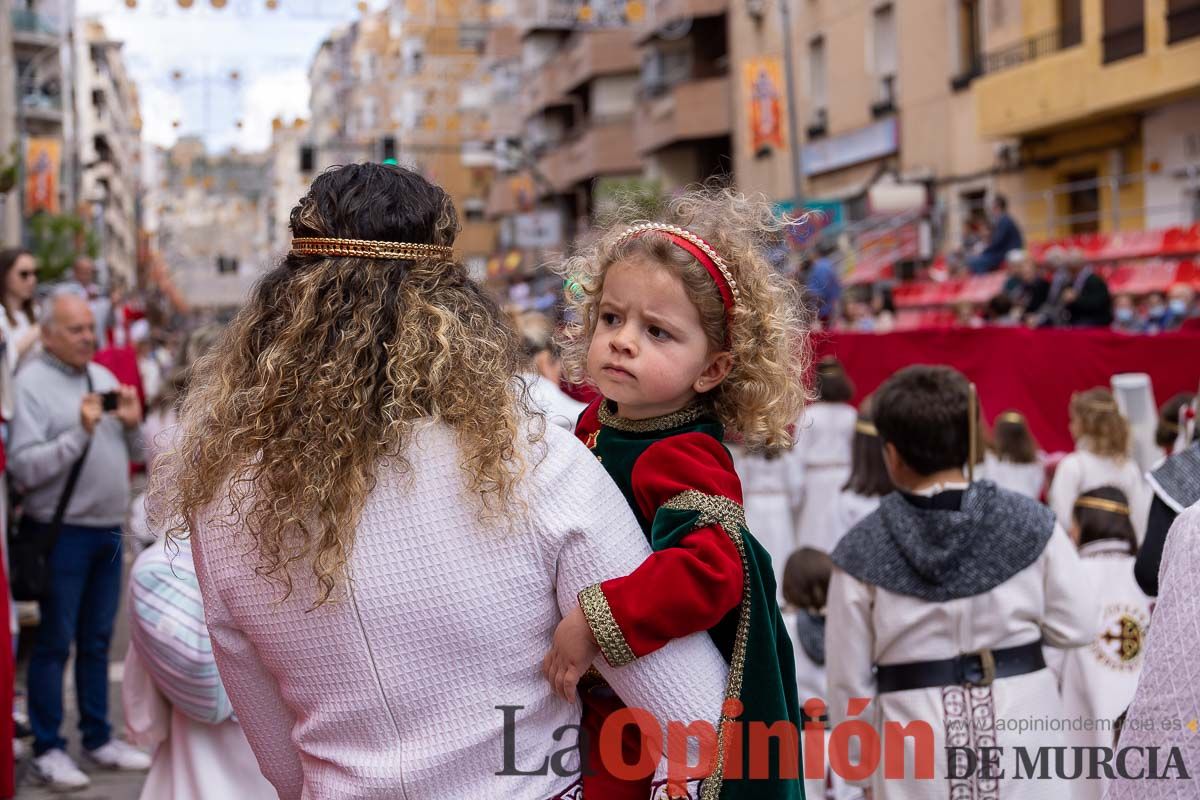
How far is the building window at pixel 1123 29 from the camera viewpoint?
2197cm

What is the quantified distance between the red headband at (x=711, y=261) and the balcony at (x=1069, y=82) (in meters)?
19.8

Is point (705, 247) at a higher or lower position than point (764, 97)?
lower

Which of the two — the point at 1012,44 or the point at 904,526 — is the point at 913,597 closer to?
the point at 904,526

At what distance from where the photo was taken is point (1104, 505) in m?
5.90

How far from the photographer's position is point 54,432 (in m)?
6.92

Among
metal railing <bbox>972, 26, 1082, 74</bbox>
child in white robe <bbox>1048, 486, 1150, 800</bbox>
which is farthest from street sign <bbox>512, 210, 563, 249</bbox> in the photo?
child in white robe <bbox>1048, 486, 1150, 800</bbox>

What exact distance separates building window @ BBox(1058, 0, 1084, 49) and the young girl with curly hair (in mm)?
22754

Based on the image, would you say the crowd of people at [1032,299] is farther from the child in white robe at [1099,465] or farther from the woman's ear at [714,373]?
the woman's ear at [714,373]

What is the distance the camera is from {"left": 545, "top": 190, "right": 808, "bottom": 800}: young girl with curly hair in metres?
2.33

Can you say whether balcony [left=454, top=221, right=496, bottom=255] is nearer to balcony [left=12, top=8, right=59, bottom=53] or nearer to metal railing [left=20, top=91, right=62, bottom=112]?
metal railing [left=20, top=91, right=62, bottom=112]

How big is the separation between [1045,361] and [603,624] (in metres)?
9.14

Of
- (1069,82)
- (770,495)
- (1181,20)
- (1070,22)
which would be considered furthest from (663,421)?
(1070,22)

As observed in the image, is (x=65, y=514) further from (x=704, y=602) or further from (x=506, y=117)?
(x=506, y=117)

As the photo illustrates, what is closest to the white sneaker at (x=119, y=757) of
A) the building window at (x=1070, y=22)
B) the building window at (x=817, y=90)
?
the building window at (x=1070, y=22)
